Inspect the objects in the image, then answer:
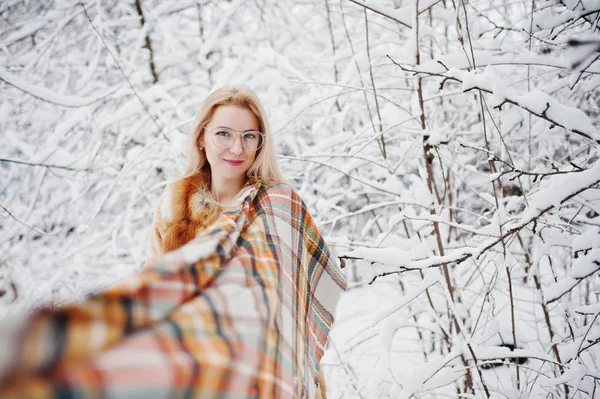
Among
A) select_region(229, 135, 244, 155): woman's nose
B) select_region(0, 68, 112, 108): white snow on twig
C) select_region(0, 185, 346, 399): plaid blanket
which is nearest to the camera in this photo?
select_region(0, 185, 346, 399): plaid blanket

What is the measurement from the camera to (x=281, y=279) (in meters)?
0.92

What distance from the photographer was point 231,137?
4.60 feet

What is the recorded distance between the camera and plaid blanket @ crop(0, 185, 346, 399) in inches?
15.3

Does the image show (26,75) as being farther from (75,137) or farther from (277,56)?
(277,56)

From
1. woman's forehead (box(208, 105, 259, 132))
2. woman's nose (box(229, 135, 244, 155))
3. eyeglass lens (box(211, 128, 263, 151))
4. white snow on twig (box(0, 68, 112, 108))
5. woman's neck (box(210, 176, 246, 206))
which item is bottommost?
woman's neck (box(210, 176, 246, 206))

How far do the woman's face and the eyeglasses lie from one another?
12mm

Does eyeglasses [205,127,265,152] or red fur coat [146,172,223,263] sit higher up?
eyeglasses [205,127,265,152]

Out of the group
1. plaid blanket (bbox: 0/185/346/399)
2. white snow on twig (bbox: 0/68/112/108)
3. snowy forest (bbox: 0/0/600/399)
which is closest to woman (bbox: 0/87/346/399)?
plaid blanket (bbox: 0/185/346/399)

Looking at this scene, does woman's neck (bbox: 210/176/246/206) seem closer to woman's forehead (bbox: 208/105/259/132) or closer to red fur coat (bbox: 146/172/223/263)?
red fur coat (bbox: 146/172/223/263)

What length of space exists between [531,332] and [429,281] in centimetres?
214

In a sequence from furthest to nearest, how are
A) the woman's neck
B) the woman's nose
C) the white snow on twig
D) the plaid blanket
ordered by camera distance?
1. the white snow on twig
2. the woman's neck
3. the woman's nose
4. the plaid blanket

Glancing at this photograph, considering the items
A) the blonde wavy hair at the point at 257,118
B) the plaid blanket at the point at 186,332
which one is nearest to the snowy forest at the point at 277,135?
the blonde wavy hair at the point at 257,118

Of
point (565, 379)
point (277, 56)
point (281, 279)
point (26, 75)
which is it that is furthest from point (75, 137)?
point (565, 379)

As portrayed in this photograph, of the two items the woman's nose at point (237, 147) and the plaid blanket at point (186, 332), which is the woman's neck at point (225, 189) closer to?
the woman's nose at point (237, 147)
